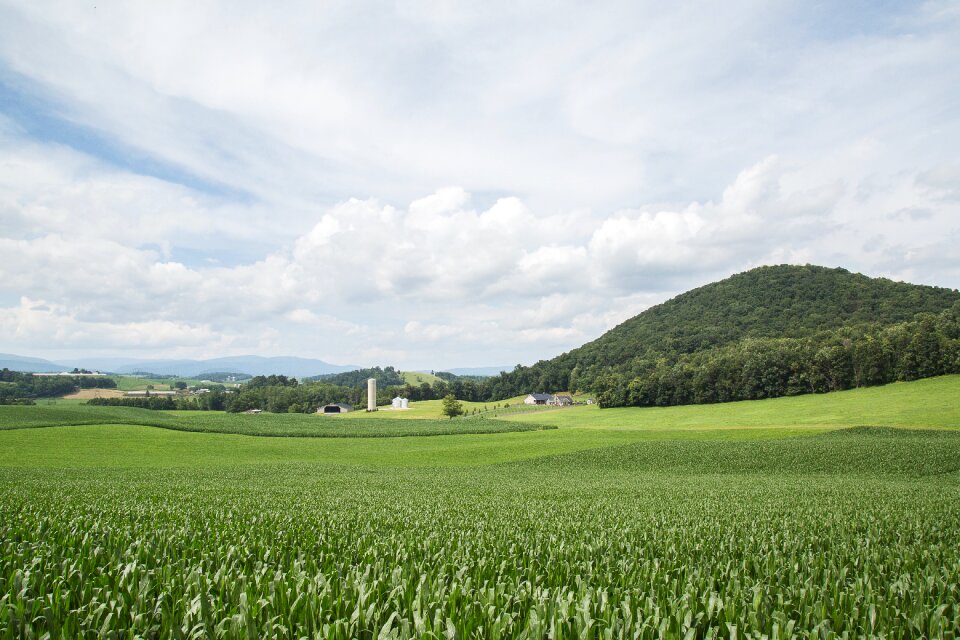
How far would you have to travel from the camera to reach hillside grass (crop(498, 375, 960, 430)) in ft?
212

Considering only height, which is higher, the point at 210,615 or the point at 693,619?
the point at 210,615

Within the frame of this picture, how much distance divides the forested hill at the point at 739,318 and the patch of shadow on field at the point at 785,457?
197ft

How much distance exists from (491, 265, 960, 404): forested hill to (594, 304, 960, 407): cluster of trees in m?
3.88

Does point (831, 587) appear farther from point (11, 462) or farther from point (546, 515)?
point (11, 462)

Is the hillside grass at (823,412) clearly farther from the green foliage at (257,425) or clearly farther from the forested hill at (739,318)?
the green foliage at (257,425)

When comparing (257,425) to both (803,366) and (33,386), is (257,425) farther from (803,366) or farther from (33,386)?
(33,386)

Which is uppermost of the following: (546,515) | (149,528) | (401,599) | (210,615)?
(210,615)

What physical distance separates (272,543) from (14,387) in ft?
680

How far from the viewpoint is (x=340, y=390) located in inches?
7131

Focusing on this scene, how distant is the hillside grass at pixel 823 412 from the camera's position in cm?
6456

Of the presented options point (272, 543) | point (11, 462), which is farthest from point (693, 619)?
point (11, 462)

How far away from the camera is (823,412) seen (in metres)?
74.9

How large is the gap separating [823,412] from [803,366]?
21.1 m

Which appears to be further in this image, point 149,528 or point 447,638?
point 149,528
